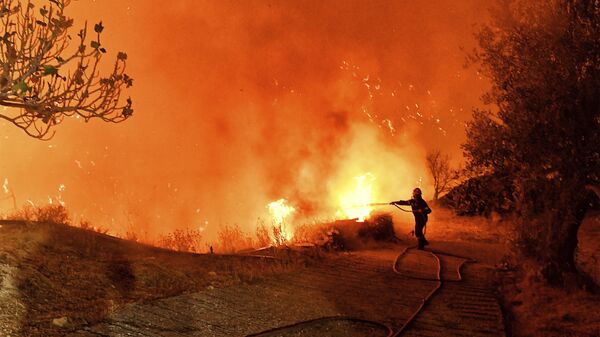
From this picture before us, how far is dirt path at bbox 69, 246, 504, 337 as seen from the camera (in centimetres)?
607

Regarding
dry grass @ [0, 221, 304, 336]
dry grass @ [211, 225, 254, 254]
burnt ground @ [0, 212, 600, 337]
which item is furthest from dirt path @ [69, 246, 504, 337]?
dry grass @ [211, 225, 254, 254]

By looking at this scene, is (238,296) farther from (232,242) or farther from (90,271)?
(232,242)

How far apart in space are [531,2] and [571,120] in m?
2.56

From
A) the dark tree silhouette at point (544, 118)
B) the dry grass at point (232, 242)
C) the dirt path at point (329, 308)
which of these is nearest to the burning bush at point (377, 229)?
the dry grass at point (232, 242)


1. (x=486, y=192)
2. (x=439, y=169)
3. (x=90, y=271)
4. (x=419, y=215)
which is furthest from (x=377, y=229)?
(x=439, y=169)

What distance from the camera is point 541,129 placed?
7.92m

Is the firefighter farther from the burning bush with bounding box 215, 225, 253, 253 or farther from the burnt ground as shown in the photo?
the burning bush with bounding box 215, 225, 253, 253

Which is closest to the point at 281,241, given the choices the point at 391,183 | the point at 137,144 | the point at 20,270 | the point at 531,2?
the point at 20,270

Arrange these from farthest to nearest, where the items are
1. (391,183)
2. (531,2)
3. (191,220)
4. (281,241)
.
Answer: (191,220) < (391,183) < (281,241) < (531,2)

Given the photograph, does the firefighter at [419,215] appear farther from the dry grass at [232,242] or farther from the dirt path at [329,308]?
the dry grass at [232,242]

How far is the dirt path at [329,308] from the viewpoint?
607 centimetres

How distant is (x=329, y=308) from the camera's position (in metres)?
7.35

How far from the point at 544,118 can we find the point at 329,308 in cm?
451

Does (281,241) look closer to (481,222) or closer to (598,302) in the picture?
(598,302)
